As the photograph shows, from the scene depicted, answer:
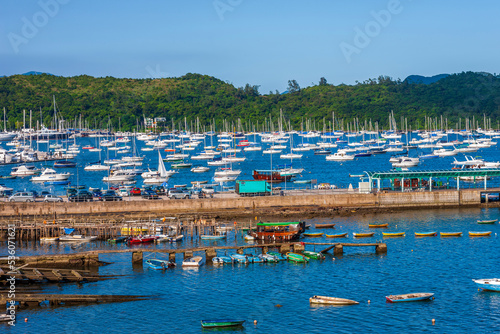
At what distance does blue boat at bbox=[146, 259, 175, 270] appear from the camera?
53656 mm

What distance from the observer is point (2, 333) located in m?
40.1

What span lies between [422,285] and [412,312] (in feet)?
20.6

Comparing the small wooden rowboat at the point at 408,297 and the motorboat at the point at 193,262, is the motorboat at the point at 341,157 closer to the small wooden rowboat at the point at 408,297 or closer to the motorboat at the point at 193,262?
the motorboat at the point at 193,262

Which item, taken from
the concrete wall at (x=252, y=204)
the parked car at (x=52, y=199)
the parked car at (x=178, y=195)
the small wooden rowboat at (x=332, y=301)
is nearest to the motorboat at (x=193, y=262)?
the small wooden rowboat at (x=332, y=301)

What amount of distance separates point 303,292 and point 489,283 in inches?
534

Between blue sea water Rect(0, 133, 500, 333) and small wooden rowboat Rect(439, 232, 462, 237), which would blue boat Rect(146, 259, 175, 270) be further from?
small wooden rowboat Rect(439, 232, 462, 237)

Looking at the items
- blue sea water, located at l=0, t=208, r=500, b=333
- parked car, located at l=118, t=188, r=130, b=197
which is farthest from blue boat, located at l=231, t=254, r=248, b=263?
parked car, located at l=118, t=188, r=130, b=197

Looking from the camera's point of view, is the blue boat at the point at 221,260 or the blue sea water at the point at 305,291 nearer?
the blue sea water at the point at 305,291

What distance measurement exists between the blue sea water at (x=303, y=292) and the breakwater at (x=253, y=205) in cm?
1125

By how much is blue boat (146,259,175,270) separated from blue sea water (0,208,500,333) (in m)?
0.49

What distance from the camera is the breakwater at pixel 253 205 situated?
73875 mm

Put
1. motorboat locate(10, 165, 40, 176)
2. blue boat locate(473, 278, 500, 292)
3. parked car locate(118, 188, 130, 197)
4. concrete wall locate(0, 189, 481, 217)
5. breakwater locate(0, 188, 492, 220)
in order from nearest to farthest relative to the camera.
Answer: blue boat locate(473, 278, 500, 292) < breakwater locate(0, 188, 492, 220) < concrete wall locate(0, 189, 481, 217) < parked car locate(118, 188, 130, 197) < motorboat locate(10, 165, 40, 176)

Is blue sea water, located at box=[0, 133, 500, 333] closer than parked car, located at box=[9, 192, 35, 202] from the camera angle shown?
Yes

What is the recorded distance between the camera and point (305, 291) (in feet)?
156
